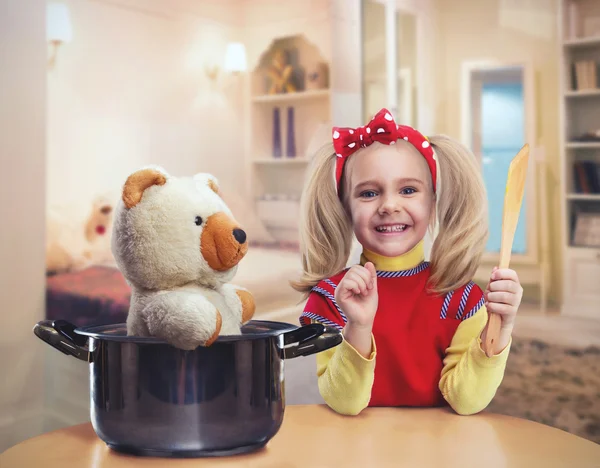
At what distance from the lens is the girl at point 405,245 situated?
83 cm

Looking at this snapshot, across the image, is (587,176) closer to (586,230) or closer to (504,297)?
Result: (586,230)

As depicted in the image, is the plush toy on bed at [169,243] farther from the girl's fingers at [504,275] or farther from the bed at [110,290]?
the bed at [110,290]

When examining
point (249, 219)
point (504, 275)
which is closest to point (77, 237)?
point (249, 219)

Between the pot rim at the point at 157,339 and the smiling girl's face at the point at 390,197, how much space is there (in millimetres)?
221

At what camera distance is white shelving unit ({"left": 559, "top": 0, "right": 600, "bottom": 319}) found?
11.4ft

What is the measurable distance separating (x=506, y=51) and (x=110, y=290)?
265cm

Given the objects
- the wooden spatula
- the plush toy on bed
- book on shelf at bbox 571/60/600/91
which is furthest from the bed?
book on shelf at bbox 571/60/600/91

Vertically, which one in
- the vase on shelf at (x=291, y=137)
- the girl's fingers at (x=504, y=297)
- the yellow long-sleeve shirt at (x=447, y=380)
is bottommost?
the yellow long-sleeve shirt at (x=447, y=380)

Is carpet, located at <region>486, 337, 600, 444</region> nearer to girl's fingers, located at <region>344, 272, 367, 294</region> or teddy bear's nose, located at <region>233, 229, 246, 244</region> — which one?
girl's fingers, located at <region>344, 272, 367, 294</region>

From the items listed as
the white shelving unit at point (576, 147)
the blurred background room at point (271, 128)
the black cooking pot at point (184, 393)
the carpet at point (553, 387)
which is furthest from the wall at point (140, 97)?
the black cooking pot at point (184, 393)

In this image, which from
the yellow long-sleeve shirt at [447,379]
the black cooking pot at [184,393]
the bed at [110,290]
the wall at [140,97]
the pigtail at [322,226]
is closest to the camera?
the black cooking pot at [184,393]

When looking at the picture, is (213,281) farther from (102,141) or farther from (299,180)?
(299,180)

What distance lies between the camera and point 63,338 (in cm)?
58

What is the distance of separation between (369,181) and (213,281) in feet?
0.88
